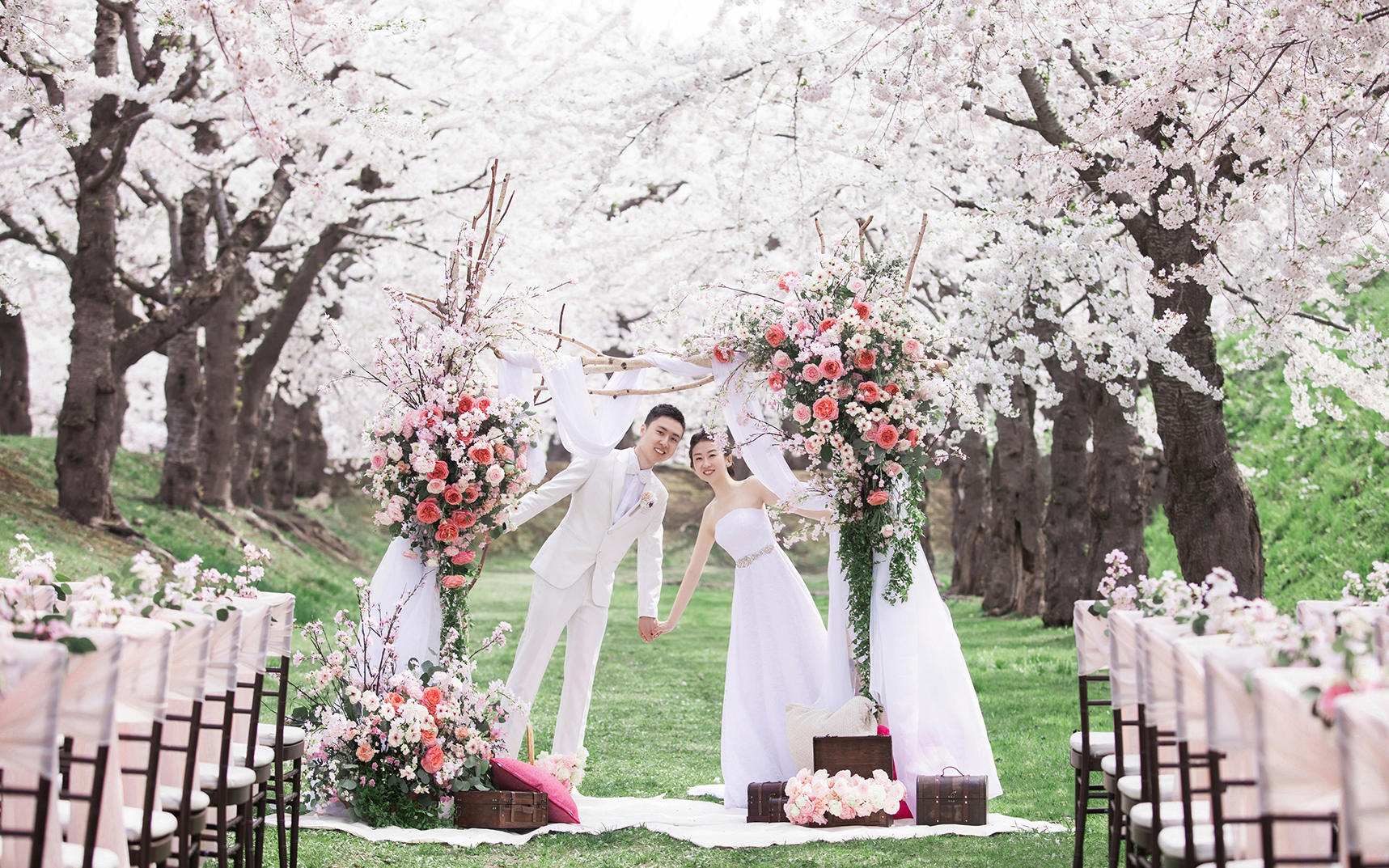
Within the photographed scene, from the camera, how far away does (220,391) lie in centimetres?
1662

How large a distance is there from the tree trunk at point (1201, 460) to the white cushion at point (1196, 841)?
4.77 metres

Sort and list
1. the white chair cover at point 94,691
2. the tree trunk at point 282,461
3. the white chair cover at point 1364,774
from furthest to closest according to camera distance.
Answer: the tree trunk at point 282,461 < the white chair cover at point 94,691 < the white chair cover at point 1364,774

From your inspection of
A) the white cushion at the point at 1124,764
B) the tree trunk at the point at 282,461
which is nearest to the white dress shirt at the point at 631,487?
the white cushion at the point at 1124,764

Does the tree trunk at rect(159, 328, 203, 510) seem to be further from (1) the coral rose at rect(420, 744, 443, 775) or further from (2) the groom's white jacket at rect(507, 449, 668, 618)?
(1) the coral rose at rect(420, 744, 443, 775)

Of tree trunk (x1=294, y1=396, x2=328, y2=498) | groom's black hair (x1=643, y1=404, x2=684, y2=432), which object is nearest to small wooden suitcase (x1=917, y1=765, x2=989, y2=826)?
groom's black hair (x1=643, y1=404, x2=684, y2=432)

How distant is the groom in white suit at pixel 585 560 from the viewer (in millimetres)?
6965

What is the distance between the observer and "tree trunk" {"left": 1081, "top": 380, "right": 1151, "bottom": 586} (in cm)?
1236

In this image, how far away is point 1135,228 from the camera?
7.71 metres

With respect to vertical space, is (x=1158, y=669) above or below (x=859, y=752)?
above

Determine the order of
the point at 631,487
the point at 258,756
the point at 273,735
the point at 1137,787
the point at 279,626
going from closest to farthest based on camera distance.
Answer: the point at 1137,787, the point at 258,756, the point at 279,626, the point at 273,735, the point at 631,487

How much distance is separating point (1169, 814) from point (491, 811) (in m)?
3.27

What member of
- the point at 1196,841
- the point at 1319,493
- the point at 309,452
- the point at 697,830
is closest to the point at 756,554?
the point at 697,830

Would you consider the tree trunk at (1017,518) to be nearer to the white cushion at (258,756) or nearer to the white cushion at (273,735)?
the white cushion at (273,735)

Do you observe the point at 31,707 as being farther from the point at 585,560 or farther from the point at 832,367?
the point at 585,560
